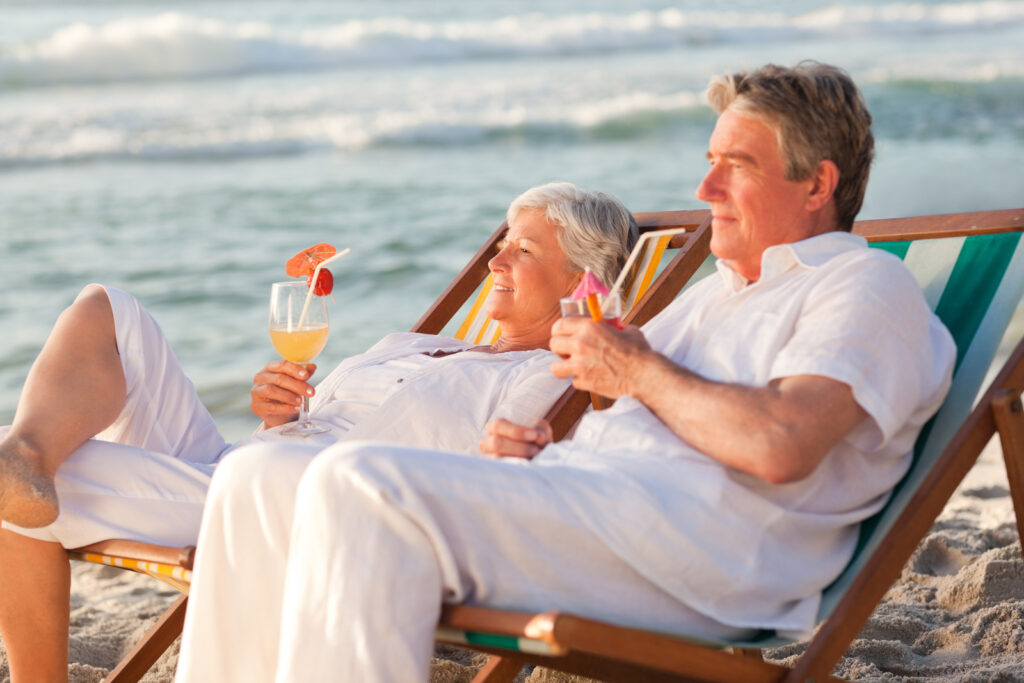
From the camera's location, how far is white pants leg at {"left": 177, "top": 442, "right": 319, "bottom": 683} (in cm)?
196

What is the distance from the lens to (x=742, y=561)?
6.35ft

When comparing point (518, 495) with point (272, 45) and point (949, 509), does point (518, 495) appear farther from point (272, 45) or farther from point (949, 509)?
point (272, 45)

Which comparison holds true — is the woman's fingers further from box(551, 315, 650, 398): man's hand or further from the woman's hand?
box(551, 315, 650, 398): man's hand

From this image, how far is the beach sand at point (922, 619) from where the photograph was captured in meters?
3.02

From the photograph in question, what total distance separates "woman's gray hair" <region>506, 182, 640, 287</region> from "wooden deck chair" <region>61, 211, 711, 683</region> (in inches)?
4.7

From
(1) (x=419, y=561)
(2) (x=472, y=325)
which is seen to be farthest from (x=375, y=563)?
(2) (x=472, y=325)

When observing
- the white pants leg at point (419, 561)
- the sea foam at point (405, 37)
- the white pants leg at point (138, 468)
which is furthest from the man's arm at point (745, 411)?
the sea foam at point (405, 37)

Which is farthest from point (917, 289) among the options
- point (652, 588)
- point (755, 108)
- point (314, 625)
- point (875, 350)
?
point (314, 625)

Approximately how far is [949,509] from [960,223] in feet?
6.02

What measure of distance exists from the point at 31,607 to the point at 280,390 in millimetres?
851

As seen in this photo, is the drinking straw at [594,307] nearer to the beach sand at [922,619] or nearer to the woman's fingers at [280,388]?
the woman's fingers at [280,388]

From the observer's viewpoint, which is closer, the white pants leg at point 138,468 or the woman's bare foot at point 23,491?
the woman's bare foot at point 23,491

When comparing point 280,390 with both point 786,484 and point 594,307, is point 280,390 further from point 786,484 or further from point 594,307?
point 786,484

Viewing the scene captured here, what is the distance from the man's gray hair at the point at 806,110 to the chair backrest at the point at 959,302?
48cm
